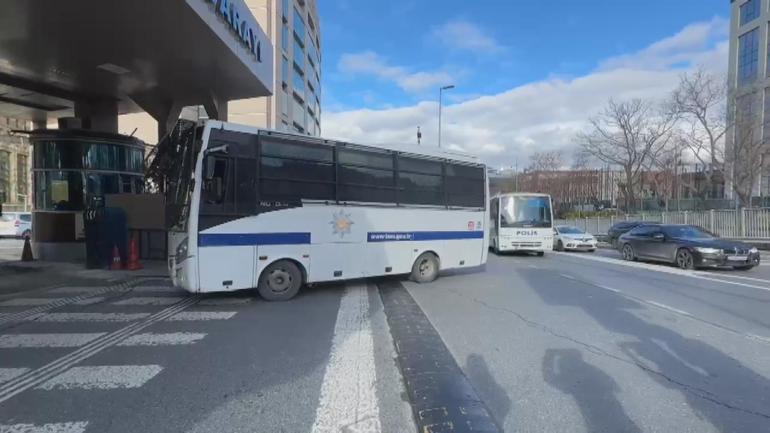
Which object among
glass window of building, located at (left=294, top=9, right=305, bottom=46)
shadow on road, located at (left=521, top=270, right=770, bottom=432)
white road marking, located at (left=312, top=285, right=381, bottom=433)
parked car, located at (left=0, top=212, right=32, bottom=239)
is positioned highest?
glass window of building, located at (left=294, top=9, right=305, bottom=46)

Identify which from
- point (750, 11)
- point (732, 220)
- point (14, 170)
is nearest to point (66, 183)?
point (732, 220)

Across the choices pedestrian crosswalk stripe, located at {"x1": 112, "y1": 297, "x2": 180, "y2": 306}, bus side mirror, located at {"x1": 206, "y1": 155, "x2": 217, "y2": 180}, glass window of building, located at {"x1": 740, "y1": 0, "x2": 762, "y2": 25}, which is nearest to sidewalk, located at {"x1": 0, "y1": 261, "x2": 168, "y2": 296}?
pedestrian crosswalk stripe, located at {"x1": 112, "y1": 297, "x2": 180, "y2": 306}

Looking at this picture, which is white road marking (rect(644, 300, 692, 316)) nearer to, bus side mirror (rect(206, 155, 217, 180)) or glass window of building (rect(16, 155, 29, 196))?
bus side mirror (rect(206, 155, 217, 180))

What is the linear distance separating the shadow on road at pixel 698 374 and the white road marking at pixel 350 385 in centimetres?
197

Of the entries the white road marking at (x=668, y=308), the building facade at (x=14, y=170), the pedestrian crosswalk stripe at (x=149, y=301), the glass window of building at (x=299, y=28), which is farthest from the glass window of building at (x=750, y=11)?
the building facade at (x=14, y=170)

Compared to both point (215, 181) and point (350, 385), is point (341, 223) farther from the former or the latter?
point (350, 385)

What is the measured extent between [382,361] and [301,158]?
4828 mm

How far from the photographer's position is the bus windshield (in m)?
19.4

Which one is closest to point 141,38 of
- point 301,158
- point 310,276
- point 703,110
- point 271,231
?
point 301,158

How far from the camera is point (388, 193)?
10.3m

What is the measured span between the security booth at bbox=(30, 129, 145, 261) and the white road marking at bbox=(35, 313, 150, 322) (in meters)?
8.61

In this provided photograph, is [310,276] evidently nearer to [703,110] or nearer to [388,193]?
[388,193]

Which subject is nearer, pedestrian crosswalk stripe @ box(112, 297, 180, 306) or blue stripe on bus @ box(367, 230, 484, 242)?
pedestrian crosswalk stripe @ box(112, 297, 180, 306)

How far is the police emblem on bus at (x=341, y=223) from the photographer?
9.45 metres
